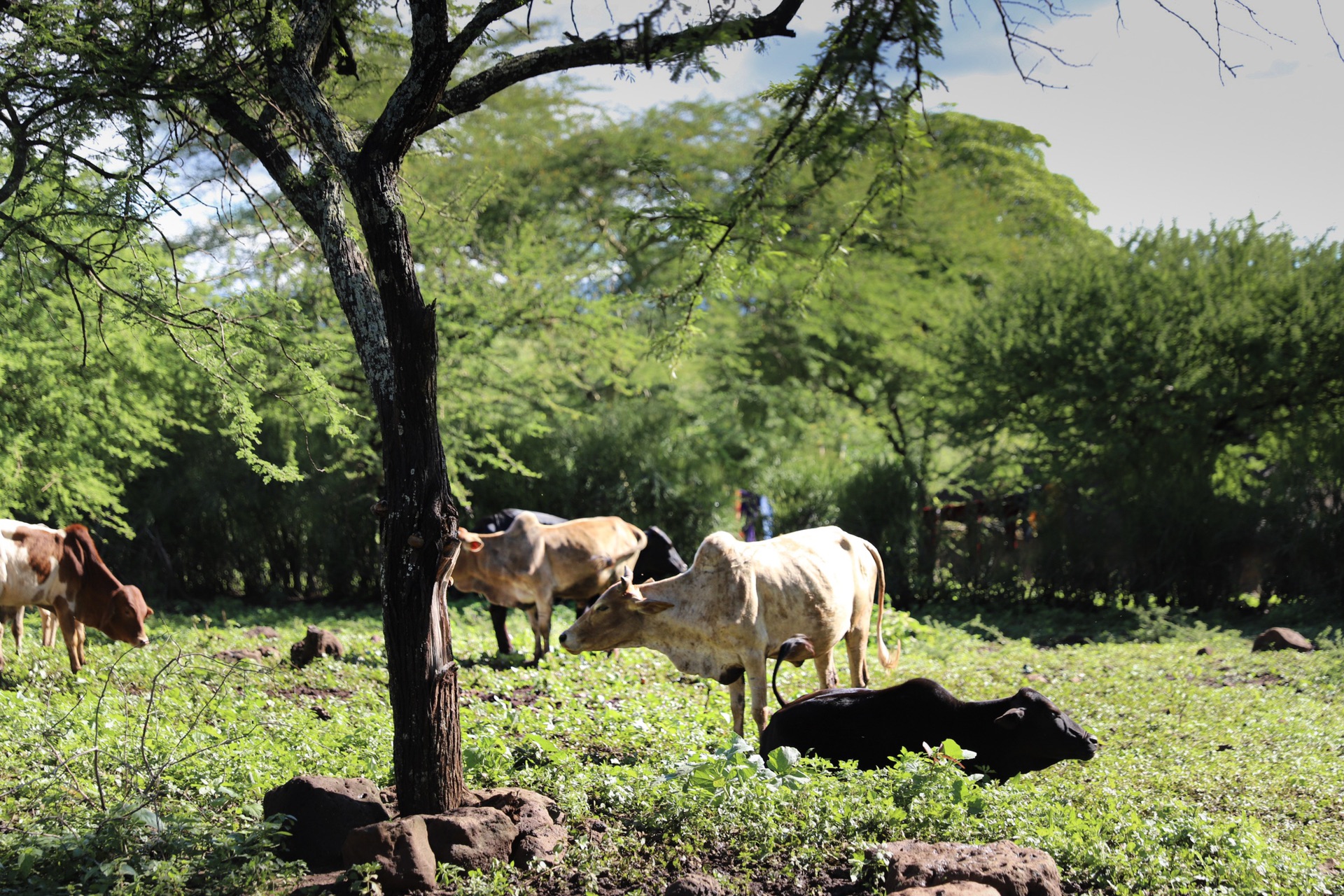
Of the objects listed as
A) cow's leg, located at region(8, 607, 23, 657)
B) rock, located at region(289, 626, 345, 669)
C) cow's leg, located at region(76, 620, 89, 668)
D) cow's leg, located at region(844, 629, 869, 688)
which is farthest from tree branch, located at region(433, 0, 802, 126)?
cow's leg, located at region(8, 607, 23, 657)

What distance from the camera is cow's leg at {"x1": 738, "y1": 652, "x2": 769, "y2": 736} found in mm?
6281

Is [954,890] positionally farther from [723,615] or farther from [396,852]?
[723,615]

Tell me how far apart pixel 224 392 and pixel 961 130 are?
2248 centimetres

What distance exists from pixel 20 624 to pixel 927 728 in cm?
763

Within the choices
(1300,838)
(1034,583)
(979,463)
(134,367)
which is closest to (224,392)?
(1300,838)

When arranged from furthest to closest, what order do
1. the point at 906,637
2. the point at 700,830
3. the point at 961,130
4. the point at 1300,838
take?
the point at 961,130 → the point at 906,637 → the point at 1300,838 → the point at 700,830

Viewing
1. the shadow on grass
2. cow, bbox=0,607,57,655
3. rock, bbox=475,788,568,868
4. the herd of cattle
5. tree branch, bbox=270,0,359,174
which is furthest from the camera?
the shadow on grass

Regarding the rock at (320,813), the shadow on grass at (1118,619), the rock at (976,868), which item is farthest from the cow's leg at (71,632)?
the shadow on grass at (1118,619)

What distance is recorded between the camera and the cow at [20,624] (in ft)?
28.9

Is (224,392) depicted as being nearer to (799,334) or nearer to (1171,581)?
(1171,581)

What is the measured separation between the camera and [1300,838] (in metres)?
5.29

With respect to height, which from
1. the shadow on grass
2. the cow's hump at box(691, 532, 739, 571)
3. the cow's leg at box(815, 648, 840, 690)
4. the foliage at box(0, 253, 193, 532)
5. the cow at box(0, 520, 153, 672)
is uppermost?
the foliage at box(0, 253, 193, 532)

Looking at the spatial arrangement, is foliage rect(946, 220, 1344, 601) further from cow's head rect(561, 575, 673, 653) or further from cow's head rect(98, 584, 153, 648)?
cow's head rect(98, 584, 153, 648)

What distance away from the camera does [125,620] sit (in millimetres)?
8531
